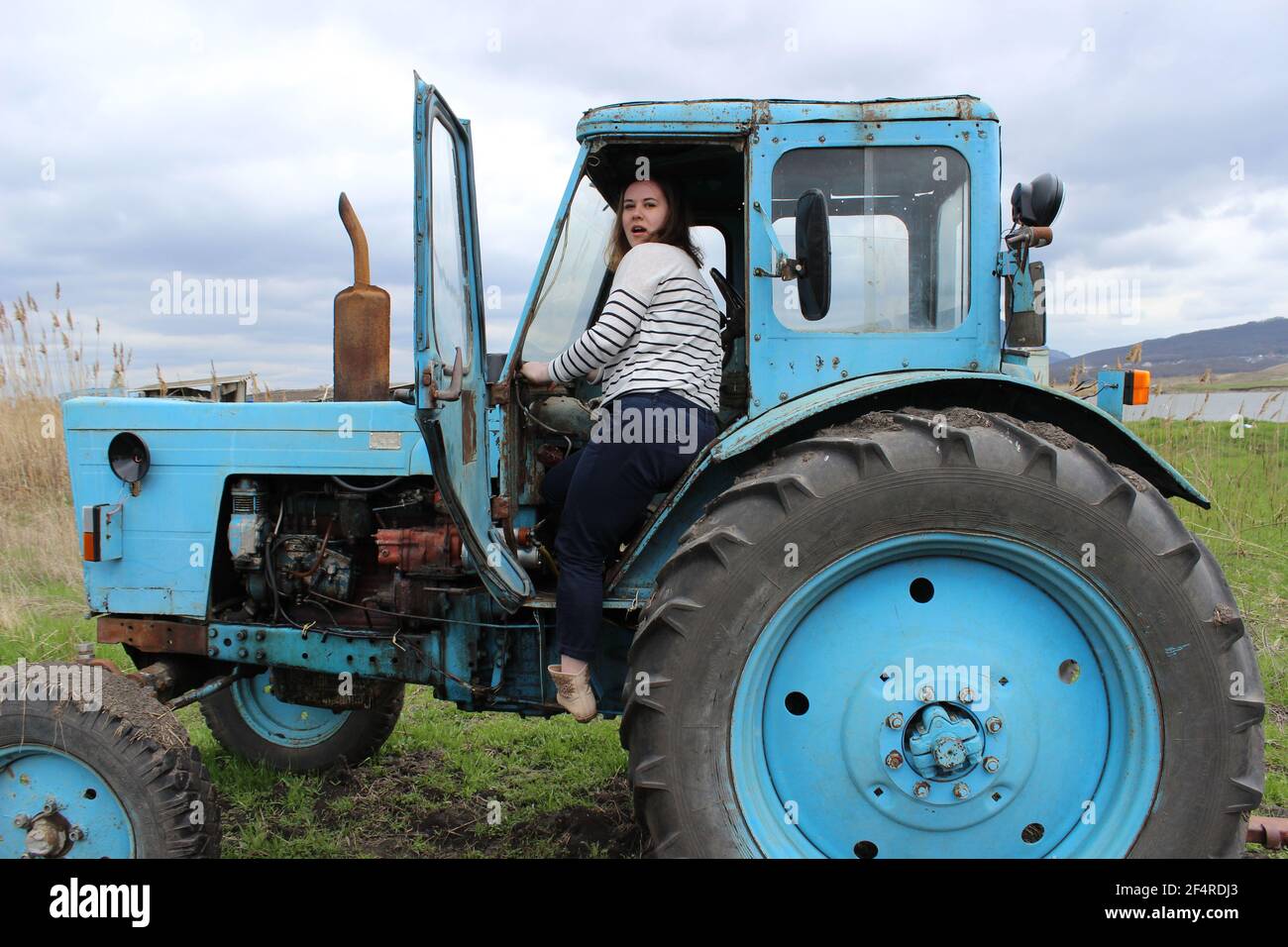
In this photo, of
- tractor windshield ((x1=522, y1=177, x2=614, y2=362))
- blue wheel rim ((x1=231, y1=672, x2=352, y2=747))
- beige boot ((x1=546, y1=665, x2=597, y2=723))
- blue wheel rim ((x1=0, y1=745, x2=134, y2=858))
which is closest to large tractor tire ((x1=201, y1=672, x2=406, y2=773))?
blue wheel rim ((x1=231, y1=672, x2=352, y2=747))

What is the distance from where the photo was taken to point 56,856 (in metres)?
2.60

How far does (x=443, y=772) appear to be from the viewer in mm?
4039

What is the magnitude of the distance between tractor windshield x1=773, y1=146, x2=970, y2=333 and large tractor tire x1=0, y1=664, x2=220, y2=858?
2.29m

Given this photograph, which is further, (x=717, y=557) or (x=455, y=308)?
(x=455, y=308)

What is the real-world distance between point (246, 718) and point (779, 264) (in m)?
3.11

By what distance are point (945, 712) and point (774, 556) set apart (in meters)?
0.63

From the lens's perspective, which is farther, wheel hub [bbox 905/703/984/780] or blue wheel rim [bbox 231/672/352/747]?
blue wheel rim [bbox 231/672/352/747]

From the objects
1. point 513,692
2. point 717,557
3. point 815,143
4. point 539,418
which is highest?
point 815,143

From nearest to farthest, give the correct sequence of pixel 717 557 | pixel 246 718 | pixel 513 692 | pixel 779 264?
pixel 717 557 → pixel 779 264 → pixel 513 692 → pixel 246 718

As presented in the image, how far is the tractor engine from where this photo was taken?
316 centimetres

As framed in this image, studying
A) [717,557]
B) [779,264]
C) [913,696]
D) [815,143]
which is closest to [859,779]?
[913,696]

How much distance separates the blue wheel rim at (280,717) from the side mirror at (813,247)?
2.82 metres

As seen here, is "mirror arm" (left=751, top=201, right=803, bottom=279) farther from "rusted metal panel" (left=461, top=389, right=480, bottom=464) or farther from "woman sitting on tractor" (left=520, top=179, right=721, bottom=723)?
"rusted metal panel" (left=461, top=389, right=480, bottom=464)
